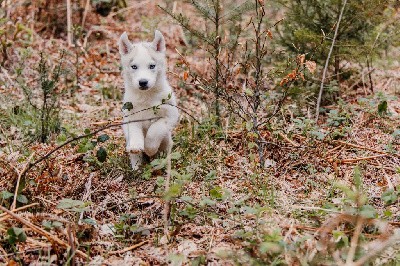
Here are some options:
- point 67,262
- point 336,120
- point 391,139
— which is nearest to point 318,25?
point 336,120

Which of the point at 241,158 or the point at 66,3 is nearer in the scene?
the point at 241,158

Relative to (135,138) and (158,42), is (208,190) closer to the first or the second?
(135,138)

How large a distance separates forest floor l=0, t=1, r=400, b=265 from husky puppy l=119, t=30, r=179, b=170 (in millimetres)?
189

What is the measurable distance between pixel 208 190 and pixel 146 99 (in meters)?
1.03

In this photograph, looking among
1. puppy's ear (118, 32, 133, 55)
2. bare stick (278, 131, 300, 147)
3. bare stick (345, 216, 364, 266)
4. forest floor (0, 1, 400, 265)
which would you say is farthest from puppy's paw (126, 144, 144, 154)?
bare stick (345, 216, 364, 266)

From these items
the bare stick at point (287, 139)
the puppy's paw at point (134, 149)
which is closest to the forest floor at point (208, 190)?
the bare stick at point (287, 139)

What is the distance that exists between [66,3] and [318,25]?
448 cm

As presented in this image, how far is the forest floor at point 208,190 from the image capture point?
2998 mm

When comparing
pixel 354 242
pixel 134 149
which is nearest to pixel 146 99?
pixel 134 149

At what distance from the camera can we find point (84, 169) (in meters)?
4.41

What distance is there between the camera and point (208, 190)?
3936mm

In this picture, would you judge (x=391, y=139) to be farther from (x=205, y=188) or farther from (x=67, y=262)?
(x=67, y=262)

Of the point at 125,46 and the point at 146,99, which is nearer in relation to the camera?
the point at 146,99

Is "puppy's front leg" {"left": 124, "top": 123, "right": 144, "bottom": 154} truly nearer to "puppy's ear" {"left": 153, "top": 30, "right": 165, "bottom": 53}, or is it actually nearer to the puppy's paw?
the puppy's paw
